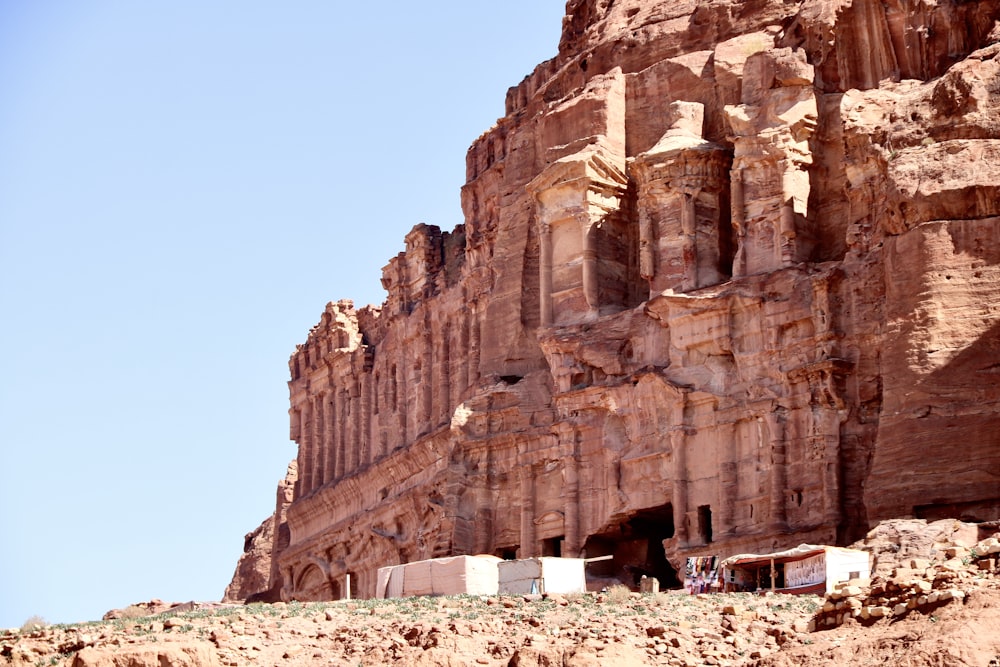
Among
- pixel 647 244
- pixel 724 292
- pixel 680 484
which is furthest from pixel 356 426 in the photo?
pixel 724 292

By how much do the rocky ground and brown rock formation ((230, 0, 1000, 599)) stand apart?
5.62 meters

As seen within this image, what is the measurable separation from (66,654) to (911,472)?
18.0 m

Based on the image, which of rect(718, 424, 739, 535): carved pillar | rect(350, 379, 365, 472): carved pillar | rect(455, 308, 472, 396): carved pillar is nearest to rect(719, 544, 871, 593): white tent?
rect(718, 424, 739, 535): carved pillar

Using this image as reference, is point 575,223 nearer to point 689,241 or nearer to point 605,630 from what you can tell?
point 689,241

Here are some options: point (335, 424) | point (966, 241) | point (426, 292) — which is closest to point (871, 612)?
point (966, 241)

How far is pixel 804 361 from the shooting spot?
164 feet

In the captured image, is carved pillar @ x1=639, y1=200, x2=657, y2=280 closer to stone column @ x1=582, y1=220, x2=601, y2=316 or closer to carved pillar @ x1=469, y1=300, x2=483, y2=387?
stone column @ x1=582, y1=220, x2=601, y2=316

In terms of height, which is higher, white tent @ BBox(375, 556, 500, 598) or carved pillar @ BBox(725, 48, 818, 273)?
carved pillar @ BBox(725, 48, 818, 273)

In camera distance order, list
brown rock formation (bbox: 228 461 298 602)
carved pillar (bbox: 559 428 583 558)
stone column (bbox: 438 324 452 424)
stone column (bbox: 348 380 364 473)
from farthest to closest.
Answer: brown rock formation (bbox: 228 461 298 602), stone column (bbox: 348 380 364 473), stone column (bbox: 438 324 452 424), carved pillar (bbox: 559 428 583 558)

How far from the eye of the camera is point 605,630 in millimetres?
37688

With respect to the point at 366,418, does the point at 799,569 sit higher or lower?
lower

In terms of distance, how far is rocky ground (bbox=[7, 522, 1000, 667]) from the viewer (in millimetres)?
33375

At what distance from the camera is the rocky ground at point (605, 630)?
33.4 metres

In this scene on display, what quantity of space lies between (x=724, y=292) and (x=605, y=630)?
53.1 feet
